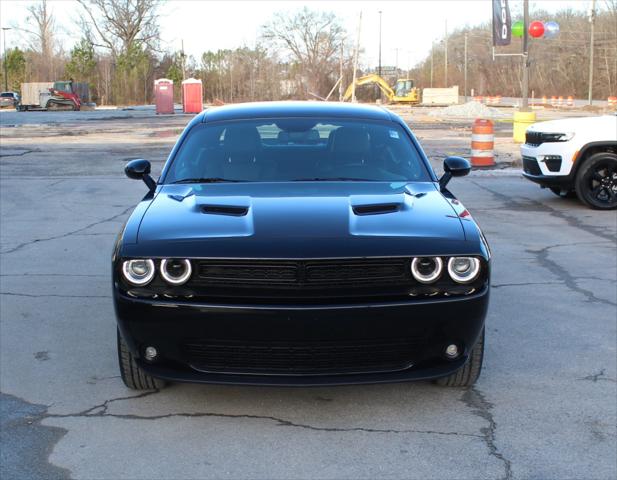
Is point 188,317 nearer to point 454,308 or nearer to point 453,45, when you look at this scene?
point 454,308

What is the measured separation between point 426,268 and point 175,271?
1.16 meters

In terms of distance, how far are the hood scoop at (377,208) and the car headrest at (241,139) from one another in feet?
4.04

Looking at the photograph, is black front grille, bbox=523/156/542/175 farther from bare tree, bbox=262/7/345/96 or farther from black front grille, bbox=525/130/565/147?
bare tree, bbox=262/7/345/96

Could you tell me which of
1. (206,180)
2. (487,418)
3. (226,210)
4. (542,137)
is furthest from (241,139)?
(542,137)

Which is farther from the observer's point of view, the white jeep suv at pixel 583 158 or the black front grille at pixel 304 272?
the white jeep suv at pixel 583 158

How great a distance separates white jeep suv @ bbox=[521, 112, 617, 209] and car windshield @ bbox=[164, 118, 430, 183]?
6251mm

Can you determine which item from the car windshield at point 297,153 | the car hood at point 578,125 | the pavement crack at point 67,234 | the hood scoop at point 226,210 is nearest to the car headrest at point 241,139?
the car windshield at point 297,153

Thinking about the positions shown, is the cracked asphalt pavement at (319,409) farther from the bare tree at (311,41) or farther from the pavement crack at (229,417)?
the bare tree at (311,41)

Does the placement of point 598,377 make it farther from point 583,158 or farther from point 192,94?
point 192,94

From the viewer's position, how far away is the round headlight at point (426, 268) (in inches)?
148

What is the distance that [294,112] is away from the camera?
5637 mm

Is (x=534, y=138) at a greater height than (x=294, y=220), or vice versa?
(x=534, y=138)

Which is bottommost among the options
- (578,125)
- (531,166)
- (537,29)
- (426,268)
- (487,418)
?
(487,418)

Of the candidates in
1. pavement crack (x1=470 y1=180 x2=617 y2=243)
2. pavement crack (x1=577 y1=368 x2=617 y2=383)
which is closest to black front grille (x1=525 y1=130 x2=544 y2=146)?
pavement crack (x1=470 y1=180 x2=617 y2=243)
